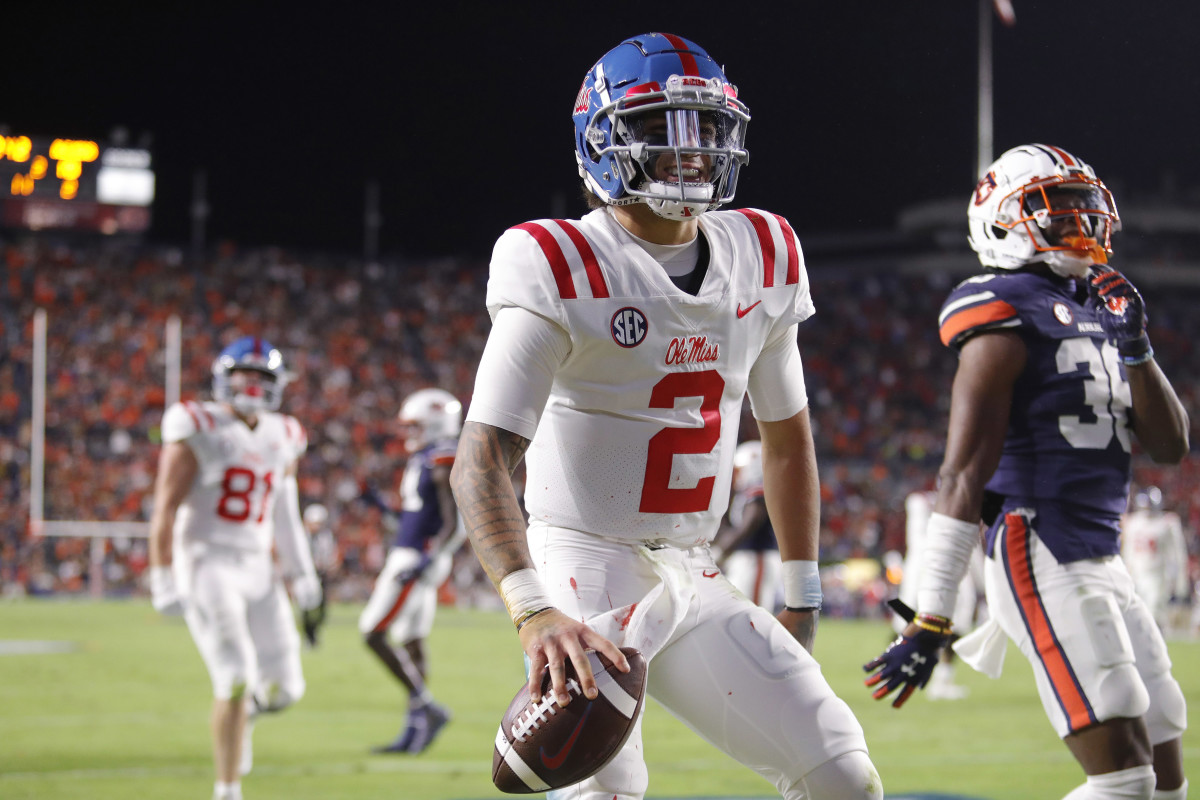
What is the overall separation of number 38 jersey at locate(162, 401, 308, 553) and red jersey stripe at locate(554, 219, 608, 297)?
384cm

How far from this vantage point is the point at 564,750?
2.13 metres

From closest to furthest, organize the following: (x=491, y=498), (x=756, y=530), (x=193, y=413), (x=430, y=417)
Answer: (x=491, y=498) < (x=193, y=413) < (x=430, y=417) < (x=756, y=530)

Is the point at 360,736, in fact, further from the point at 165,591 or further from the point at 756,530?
the point at 756,530

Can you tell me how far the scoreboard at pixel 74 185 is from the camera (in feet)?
78.8

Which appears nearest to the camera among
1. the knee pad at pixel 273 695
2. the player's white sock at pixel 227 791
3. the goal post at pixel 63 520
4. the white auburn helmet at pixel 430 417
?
the player's white sock at pixel 227 791

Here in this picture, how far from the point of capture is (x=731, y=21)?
518 cm

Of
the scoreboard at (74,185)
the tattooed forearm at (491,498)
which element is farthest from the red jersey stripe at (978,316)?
the scoreboard at (74,185)

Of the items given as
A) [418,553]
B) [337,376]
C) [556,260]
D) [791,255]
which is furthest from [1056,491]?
[337,376]

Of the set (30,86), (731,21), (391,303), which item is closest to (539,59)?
(731,21)

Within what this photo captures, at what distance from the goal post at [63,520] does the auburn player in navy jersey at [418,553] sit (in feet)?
40.5

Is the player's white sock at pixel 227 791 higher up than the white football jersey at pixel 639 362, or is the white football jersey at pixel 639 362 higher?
the white football jersey at pixel 639 362

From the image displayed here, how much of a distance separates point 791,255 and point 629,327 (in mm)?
464

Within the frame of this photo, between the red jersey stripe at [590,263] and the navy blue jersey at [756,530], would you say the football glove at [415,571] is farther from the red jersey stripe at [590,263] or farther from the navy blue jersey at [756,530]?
the red jersey stripe at [590,263]

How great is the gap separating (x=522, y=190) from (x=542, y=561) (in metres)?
23.1
